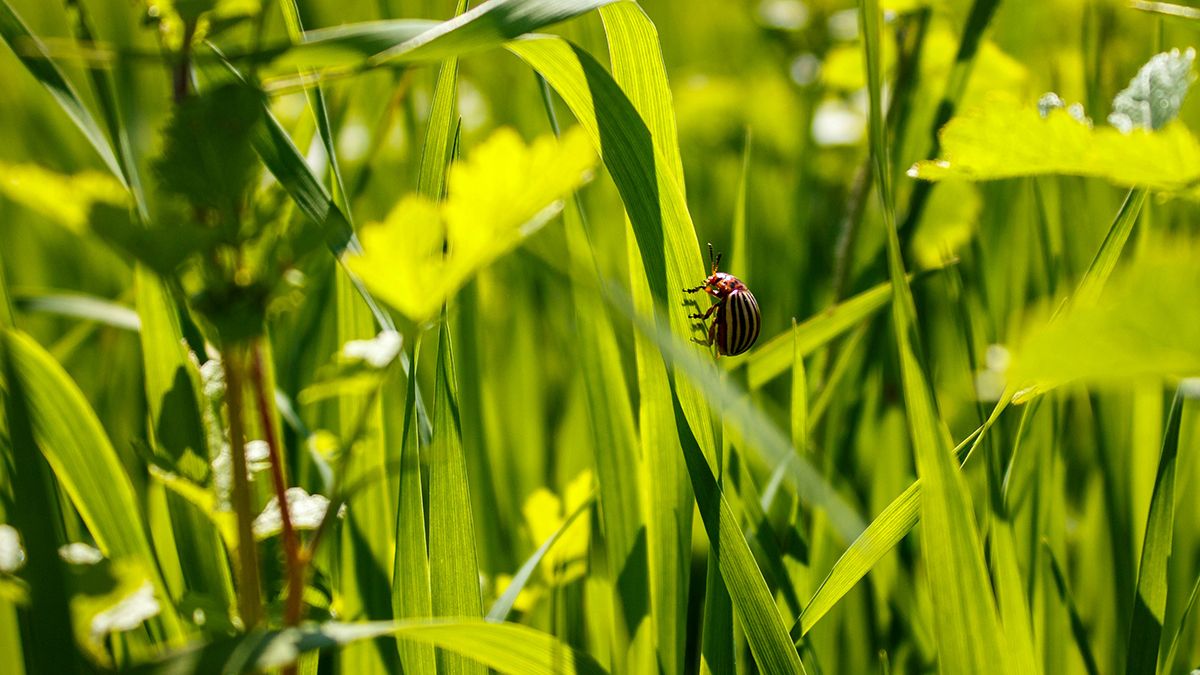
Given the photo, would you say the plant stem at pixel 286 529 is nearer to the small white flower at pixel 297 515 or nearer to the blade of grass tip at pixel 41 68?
the small white flower at pixel 297 515

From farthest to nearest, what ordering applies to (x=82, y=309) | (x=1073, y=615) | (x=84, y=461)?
(x=82, y=309), (x=1073, y=615), (x=84, y=461)

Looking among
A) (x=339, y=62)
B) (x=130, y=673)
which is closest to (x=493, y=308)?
(x=339, y=62)

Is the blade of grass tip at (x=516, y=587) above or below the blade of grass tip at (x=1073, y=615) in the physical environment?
above

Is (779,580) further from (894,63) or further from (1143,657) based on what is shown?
(894,63)

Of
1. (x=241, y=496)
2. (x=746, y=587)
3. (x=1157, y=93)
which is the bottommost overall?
(x=746, y=587)

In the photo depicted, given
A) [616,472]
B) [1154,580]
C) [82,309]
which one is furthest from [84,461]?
[1154,580]

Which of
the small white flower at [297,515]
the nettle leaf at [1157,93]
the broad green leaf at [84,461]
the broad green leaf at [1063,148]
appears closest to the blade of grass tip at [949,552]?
the broad green leaf at [1063,148]

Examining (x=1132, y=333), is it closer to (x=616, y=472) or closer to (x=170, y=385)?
(x=616, y=472)
